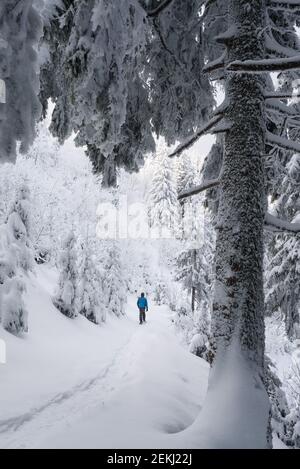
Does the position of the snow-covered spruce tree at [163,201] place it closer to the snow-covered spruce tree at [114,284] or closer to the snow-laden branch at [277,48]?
the snow-covered spruce tree at [114,284]

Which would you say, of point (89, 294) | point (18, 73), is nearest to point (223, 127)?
point (18, 73)

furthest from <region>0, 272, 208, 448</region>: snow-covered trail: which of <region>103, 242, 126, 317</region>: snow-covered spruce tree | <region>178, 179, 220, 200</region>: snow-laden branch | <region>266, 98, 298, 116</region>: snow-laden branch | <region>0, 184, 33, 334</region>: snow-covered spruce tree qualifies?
<region>103, 242, 126, 317</region>: snow-covered spruce tree

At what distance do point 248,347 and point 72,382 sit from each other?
500 cm

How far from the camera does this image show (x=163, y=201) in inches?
2454

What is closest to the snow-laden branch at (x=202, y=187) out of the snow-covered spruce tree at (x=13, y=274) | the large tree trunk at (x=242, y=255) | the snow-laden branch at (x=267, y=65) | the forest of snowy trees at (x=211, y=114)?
the forest of snowy trees at (x=211, y=114)

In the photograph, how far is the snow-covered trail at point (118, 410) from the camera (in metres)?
4.20

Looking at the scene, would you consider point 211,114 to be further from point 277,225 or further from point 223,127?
A: point 277,225

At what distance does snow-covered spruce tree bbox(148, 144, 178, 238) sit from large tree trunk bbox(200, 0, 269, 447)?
56.8 metres

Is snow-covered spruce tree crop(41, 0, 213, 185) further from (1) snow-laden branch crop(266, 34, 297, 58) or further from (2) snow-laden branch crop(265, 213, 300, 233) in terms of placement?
(2) snow-laden branch crop(265, 213, 300, 233)

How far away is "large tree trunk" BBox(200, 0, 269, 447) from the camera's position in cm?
398

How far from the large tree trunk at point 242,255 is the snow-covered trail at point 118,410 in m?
0.82

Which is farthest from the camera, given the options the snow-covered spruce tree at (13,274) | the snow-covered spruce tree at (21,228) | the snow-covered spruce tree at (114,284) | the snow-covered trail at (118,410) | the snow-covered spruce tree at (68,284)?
the snow-covered spruce tree at (114,284)
